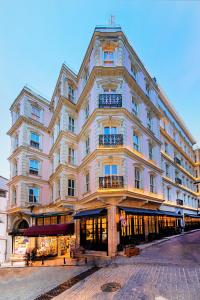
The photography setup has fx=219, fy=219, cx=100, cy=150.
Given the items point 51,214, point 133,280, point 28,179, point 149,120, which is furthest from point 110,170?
point 28,179

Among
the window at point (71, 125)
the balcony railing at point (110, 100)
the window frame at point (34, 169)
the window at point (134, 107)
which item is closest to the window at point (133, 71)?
the window at point (134, 107)

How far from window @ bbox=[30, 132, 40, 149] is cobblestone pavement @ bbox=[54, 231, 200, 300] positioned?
60.0 ft

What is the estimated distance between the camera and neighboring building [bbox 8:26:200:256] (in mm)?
16906

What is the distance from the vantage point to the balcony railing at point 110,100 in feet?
58.8

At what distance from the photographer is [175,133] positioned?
34594mm

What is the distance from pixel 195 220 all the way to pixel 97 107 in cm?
2954

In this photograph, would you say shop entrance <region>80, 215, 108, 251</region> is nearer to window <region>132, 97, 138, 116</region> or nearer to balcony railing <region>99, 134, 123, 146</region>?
balcony railing <region>99, 134, 123, 146</region>

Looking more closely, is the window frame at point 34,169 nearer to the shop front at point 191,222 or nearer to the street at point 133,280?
the street at point 133,280

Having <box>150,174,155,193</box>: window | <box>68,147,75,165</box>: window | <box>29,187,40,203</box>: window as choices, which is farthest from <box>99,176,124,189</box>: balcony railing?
<box>29,187,40,203</box>: window

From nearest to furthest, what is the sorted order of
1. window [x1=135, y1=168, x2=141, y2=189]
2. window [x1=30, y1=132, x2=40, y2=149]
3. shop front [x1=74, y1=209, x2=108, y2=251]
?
1. shop front [x1=74, y1=209, x2=108, y2=251]
2. window [x1=135, y1=168, x2=141, y2=189]
3. window [x1=30, y1=132, x2=40, y2=149]

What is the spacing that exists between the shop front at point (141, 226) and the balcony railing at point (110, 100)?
8.18 meters

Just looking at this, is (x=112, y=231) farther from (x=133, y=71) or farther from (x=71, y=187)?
(x=133, y=71)

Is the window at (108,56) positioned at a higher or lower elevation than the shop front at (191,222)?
higher

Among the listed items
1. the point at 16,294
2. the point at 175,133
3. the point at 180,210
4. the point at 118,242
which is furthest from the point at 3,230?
the point at 175,133
